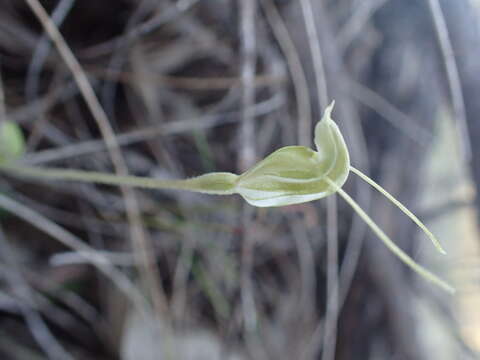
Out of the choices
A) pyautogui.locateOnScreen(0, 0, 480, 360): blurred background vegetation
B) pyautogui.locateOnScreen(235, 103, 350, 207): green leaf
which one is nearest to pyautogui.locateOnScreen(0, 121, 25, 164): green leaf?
pyautogui.locateOnScreen(0, 0, 480, 360): blurred background vegetation

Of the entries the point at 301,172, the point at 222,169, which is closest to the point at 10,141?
the point at 222,169

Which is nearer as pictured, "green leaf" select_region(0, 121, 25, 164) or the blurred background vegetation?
"green leaf" select_region(0, 121, 25, 164)

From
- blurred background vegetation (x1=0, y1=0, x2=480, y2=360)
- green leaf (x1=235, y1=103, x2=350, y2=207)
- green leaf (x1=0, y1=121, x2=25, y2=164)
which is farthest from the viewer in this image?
blurred background vegetation (x1=0, y1=0, x2=480, y2=360)

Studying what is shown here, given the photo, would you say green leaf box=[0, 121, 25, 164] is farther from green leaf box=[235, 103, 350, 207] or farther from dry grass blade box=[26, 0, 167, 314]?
green leaf box=[235, 103, 350, 207]

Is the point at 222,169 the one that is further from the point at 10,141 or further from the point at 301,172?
the point at 301,172

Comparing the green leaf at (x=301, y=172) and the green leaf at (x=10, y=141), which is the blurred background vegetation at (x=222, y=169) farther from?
the green leaf at (x=301, y=172)

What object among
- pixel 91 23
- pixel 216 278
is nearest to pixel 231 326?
pixel 216 278

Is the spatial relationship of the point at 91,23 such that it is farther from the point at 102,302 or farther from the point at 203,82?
the point at 102,302
